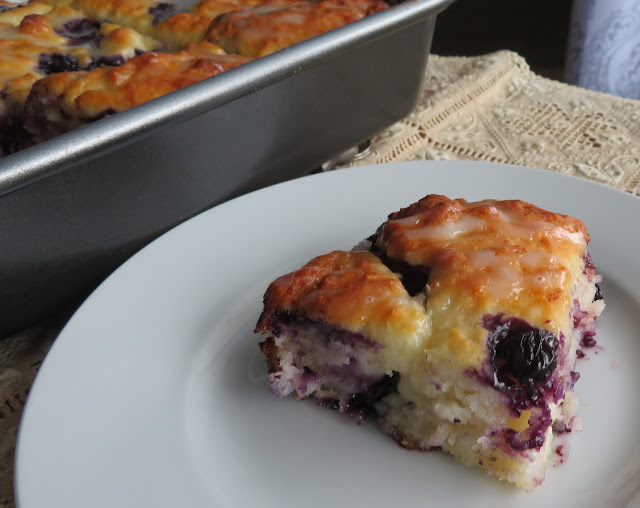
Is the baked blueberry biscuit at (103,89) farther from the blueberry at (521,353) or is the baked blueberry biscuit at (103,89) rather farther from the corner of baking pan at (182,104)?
the blueberry at (521,353)

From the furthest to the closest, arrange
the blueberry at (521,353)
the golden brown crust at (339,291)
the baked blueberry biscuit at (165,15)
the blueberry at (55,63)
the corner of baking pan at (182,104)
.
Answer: the baked blueberry biscuit at (165,15) → the blueberry at (55,63) → the corner of baking pan at (182,104) → the golden brown crust at (339,291) → the blueberry at (521,353)

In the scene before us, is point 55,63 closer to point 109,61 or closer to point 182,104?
point 109,61

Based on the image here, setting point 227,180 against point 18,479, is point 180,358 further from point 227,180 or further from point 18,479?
point 227,180

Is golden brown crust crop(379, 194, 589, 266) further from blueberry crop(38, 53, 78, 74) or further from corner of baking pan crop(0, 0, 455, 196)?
blueberry crop(38, 53, 78, 74)

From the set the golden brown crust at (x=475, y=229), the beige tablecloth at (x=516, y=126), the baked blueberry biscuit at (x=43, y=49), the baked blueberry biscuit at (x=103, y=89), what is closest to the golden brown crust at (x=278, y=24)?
the baked blueberry biscuit at (x=103, y=89)

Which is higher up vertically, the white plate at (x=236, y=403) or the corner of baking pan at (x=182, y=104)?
the corner of baking pan at (x=182, y=104)

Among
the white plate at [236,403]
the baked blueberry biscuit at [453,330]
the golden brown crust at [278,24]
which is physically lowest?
the white plate at [236,403]

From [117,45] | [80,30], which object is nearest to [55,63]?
[117,45]
